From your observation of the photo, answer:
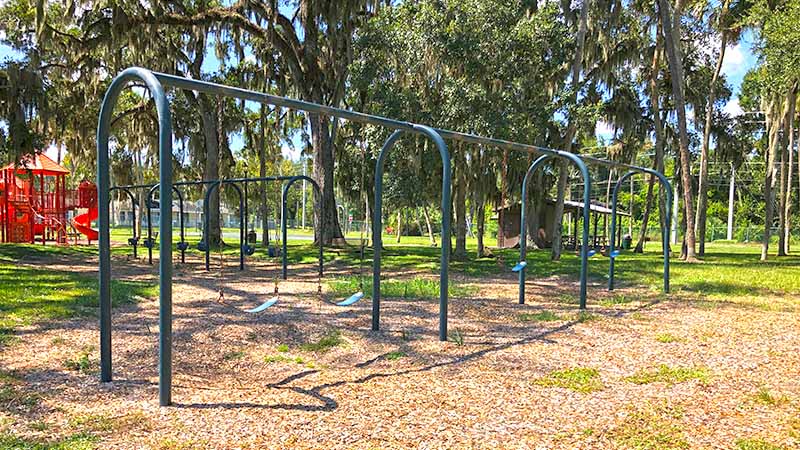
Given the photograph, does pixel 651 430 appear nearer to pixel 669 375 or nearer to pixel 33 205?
pixel 669 375

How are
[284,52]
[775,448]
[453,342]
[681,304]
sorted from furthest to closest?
1. [284,52]
2. [681,304]
3. [453,342]
4. [775,448]

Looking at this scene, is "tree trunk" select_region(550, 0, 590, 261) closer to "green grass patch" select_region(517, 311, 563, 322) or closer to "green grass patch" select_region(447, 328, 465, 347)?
"green grass patch" select_region(517, 311, 563, 322)

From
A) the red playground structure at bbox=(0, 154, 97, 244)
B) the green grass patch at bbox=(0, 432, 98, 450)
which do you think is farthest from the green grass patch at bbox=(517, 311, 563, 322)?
the red playground structure at bbox=(0, 154, 97, 244)

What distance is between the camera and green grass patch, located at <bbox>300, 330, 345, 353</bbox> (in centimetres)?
487

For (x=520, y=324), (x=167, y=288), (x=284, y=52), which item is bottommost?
(x=520, y=324)

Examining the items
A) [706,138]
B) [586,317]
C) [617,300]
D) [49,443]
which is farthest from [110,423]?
[706,138]

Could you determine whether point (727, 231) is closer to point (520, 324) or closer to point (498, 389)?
point (520, 324)

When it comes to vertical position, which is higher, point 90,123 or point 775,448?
point 90,123

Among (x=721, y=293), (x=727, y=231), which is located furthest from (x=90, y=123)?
(x=727, y=231)

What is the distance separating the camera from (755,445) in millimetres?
2773

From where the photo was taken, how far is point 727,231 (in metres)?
39.1

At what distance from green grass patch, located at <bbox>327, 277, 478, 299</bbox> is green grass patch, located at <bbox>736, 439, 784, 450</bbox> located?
5.38 metres

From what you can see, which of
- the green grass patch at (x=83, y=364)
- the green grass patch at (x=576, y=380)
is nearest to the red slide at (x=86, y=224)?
the green grass patch at (x=83, y=364)

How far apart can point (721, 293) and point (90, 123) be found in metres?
19.0
